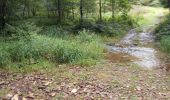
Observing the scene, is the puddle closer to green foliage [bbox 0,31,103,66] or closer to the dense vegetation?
the dense vegetation

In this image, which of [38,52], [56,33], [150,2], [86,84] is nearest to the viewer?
[86,84]

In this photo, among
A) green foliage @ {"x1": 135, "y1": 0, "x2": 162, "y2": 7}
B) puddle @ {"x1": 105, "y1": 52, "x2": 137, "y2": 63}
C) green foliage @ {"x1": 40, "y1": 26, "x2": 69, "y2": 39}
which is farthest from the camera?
green foliage @ {"x1": 135, "y1": 0, "x2": 162, "y2": 7}

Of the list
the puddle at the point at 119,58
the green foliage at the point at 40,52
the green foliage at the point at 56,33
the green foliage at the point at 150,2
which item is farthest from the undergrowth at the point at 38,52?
the green foliage at the point at 150,2

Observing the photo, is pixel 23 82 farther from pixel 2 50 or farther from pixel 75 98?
pixel 2 50

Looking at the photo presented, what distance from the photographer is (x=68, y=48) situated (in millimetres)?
11555

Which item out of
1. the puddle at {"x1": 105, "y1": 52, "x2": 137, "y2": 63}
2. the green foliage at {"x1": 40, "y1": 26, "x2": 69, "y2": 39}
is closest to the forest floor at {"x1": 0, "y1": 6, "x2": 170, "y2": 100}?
the puddle at {"x1": 105, "y1": 52, "x2": 137, "y2": 63}

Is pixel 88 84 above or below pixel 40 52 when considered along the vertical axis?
below

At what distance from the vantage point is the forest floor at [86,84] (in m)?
7.65

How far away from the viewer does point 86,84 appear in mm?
8469

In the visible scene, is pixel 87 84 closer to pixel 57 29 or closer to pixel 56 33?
pixel 56 33

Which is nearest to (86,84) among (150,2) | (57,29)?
(57,29)

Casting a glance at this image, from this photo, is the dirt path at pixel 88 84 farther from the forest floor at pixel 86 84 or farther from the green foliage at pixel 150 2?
the green foliage at pixel 150 2

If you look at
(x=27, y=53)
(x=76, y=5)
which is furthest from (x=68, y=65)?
(x=76, y=5)

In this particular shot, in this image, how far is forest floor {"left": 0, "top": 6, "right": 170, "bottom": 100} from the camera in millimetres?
7652
